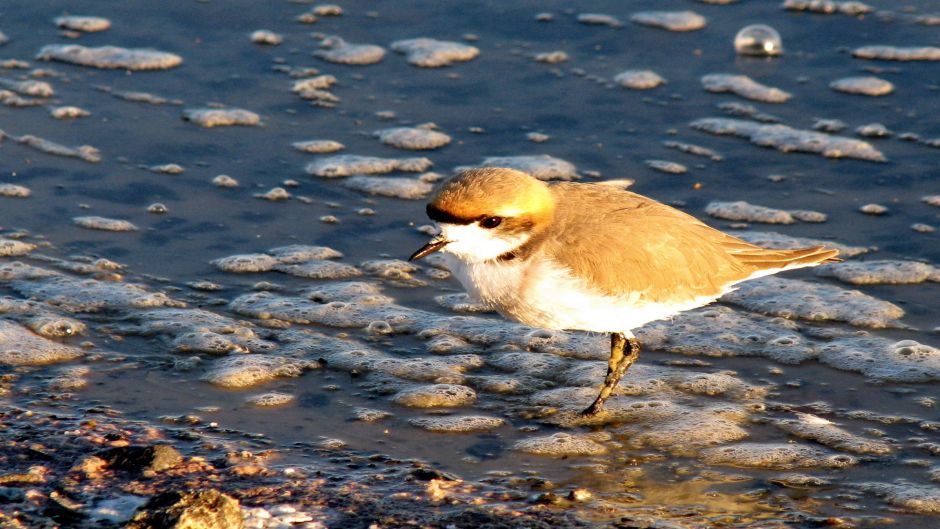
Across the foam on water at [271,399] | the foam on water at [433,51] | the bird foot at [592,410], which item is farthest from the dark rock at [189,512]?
the foam on water at [433,51]

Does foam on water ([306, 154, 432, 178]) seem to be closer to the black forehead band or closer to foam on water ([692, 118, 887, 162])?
foam on water ([692, 118, 887, 162])

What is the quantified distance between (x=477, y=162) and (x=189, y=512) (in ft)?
15.9

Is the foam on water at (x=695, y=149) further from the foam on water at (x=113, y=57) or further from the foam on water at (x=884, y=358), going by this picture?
the foam on water at (x=113, y=57)

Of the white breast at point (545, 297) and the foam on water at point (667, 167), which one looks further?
the foam on water at point (667, 167)

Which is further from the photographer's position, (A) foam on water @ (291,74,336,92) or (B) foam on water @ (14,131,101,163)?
(A) foam on water @ (291,74,336,92)

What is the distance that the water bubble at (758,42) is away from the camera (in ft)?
34.3

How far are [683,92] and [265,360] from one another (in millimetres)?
4806

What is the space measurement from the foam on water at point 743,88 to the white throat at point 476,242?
15.9ft

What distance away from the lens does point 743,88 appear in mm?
9961

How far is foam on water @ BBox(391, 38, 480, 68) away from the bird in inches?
181

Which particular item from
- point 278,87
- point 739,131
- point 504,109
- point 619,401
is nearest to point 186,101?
point 278,87

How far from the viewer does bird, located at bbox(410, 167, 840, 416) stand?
5523mm

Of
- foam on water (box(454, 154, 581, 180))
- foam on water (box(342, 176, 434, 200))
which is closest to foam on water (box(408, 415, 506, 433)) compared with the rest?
foam on water (box(342, 176, 434, 200))

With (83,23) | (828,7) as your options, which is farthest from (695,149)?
(83,23)
